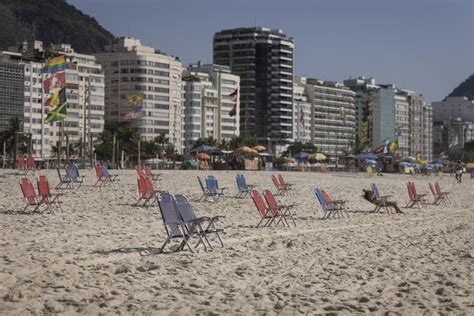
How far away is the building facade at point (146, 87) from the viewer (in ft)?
356

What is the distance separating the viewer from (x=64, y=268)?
8.06 m

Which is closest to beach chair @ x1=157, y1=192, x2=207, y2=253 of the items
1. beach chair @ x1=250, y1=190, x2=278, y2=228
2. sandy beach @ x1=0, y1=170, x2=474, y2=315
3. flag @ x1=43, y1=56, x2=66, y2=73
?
sandy beach @ x1=0, y1=170, x2=474, y2=315

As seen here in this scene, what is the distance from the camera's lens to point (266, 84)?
136m

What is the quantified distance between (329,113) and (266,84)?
24.3 m

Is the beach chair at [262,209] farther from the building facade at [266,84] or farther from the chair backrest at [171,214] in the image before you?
the building facade at [266,84]

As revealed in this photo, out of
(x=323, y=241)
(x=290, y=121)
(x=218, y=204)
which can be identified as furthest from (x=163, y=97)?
(x=323, y=241)

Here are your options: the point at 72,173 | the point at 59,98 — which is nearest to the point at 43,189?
the point at 72,173

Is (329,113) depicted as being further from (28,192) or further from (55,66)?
(28,192)

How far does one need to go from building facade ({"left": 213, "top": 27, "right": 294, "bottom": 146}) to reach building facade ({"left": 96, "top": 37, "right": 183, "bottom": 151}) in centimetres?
2327

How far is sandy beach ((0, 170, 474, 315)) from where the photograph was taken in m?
6.79

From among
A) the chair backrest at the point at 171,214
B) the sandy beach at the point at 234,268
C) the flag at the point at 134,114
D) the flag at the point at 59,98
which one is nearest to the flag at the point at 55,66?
the flag at the point at 59,98

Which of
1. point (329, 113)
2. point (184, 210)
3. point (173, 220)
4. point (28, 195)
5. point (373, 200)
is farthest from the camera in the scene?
point (329, 113)

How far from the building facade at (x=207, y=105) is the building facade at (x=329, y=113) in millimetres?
24654

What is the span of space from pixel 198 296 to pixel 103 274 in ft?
4.21
